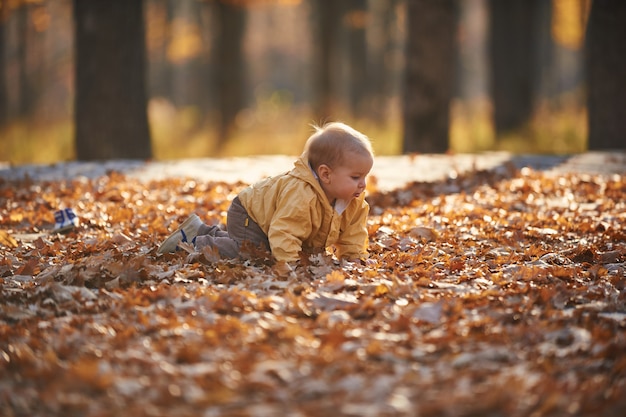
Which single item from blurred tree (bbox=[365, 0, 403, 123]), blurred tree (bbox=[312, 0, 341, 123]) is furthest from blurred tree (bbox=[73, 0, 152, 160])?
blurred tree (bbox=[365, 0, 403, 123])

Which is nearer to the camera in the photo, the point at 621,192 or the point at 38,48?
the point at 621,192

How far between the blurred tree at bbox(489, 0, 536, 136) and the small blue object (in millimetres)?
11842

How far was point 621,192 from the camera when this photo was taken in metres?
7.80

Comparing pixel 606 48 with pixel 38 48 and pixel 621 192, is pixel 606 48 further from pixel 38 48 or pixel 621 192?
pixel 38 48

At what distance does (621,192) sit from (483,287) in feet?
13.4

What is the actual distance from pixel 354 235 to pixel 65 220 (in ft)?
8.34

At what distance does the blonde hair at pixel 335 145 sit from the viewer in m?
4.68

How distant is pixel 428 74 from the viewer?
11.7 meters

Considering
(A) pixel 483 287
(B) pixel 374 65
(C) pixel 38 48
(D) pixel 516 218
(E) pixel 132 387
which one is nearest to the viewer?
(E) pixel 132 387

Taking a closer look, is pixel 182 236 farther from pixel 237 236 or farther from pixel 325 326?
pixel 325 326

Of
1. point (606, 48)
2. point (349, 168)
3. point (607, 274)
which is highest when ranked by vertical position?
point (606, 48)

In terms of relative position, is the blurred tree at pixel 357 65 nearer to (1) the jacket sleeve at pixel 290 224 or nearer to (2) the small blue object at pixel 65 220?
(2) the small blue object at pixel 65 220

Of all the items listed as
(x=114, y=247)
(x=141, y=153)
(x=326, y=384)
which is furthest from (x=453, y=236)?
(x=141, y=153)

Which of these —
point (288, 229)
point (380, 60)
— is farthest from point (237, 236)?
point (380, 60)
